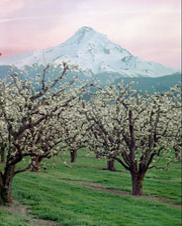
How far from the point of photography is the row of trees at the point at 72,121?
20.1 m

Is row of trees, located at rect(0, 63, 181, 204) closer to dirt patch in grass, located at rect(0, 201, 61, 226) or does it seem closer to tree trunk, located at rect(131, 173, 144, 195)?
tree trunk, located at rect(131, 173, 144, 195)

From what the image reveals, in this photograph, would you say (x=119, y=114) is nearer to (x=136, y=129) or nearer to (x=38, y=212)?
(x=136, y=129)

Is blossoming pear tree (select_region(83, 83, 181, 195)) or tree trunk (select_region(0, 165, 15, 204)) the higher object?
blossoming pear tree (select_region(83, 83, 181, 195))

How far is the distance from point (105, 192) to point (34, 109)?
14.6 meters

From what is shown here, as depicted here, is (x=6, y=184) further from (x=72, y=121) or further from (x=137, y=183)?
(x=137, y=183)

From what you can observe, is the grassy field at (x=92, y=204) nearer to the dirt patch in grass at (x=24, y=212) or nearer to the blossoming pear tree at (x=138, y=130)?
the dirt patch in grass at (x=24, y=212)

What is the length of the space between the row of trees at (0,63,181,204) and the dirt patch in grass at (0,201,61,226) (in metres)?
0.80

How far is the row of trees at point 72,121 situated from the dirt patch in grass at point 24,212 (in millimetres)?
A: 798

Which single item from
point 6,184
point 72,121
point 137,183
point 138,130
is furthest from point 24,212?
point 138,130

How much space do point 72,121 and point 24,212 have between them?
11708mm

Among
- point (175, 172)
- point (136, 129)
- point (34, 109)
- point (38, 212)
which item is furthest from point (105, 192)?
point (175, 172)

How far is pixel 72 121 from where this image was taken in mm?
30016

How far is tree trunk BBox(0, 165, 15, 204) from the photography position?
2042cm

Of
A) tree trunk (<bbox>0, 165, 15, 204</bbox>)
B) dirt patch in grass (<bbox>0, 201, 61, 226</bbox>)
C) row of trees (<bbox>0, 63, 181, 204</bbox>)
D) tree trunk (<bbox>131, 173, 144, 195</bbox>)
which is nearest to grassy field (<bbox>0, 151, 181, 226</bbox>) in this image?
dirt patch in grass (<bbox>0, 201, 61, 226</bbox>)
